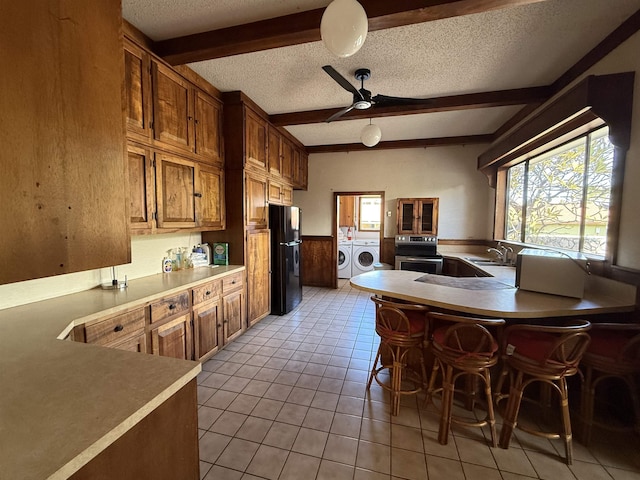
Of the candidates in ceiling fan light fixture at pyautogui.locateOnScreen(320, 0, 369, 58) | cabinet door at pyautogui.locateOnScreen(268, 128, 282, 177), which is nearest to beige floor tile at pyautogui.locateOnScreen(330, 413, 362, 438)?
ceiling fan light fixture at pyautogui.locateOnScreen(320, 0, 369, 58)

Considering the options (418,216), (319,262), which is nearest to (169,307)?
(319,262)

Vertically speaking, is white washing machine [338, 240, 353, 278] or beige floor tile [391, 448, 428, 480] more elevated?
white washing machine [338, 240, 353, 278]

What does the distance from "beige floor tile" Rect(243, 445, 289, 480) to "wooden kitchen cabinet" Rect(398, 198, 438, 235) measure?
13.7 ft

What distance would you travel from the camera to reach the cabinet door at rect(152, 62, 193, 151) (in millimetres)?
2225

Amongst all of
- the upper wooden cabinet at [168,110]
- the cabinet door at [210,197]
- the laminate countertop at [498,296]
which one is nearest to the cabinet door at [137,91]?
the upper wooden cabinet at [168,110]

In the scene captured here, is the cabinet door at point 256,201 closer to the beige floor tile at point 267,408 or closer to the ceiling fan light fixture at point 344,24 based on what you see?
the beige floor tile at point 267,408

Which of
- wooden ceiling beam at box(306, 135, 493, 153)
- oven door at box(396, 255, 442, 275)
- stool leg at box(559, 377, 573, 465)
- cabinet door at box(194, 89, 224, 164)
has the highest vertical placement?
wooden ceiling beam at box(306, 135, 493, 153)

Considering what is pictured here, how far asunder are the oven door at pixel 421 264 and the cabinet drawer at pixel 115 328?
3879 millimetres

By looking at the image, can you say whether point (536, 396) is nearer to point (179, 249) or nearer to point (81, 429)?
point (81, 429)

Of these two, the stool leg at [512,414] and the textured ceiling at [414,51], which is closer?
the stool leg at [512,414]

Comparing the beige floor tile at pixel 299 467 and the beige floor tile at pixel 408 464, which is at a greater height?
the beige floor tile at pixel 408 464

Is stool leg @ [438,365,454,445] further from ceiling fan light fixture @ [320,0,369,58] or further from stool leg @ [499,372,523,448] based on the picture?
ceiling fan light fixture @ [320,0,369,58]

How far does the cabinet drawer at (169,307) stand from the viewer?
198cm

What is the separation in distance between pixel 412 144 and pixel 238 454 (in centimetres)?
485
